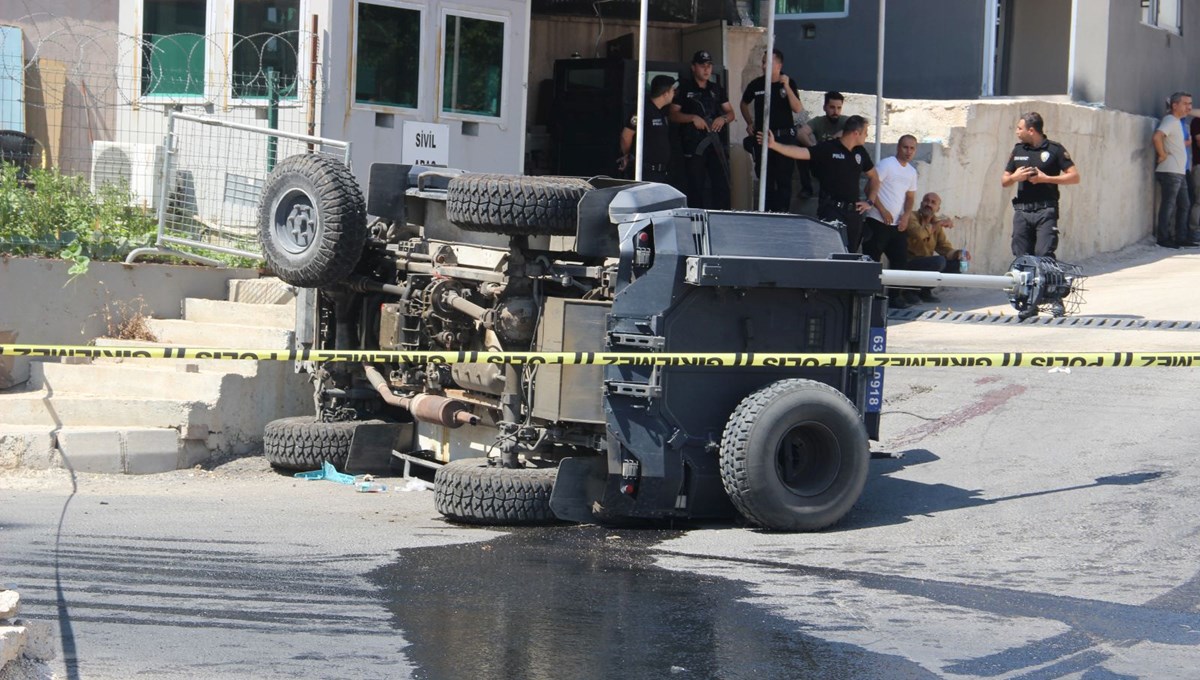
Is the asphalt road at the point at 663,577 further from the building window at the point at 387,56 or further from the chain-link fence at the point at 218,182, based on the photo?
the building window at the point at 387,56

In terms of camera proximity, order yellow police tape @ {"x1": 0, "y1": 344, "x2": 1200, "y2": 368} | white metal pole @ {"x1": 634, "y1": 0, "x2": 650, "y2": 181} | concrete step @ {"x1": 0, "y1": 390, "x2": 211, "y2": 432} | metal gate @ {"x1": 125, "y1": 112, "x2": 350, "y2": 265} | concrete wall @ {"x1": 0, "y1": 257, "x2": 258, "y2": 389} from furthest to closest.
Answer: white metal pole @ {"x1": 634, "y1": 0, "x2": 650, "y2": 181}, metal gate @ {"x1": 125, "y1": 112, "x2": 350, "y2": 265}, concrete wall @ {"x1": 0, "y1": 257, "x2": 258, "y2": 389}, concrete step @ {"x1": 0, "y1": 390, "x2": 211, "y2": 432}, yellow police tape @ {"x1": 0, "y1": 344, "x2": 1200, "y2": 368}

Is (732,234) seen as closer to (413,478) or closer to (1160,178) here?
(413,478)

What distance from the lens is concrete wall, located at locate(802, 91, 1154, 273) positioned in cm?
Answer: 1612

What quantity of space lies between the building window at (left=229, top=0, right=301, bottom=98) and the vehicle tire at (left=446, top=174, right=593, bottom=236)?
247 inches

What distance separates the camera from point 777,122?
14352mm

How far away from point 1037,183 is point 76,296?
8.68m

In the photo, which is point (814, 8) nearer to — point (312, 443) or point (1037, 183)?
point (1037, 183)

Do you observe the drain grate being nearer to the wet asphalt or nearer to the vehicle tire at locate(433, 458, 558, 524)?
the vehicle tire at locate(433, 458, 558, 524)

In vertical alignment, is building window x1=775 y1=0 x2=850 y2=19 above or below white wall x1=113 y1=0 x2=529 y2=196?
above

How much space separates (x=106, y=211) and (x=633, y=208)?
616 cm

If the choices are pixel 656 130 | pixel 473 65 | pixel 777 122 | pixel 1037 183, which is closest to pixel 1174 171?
pixel 1037 183

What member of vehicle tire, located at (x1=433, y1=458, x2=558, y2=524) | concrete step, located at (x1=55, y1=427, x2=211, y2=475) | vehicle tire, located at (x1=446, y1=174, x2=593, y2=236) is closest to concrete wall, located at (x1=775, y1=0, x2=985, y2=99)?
vehicle tire, located at (x1=446, y1=174, x2=593, y2=236)

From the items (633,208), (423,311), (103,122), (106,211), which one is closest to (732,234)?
(633,208)

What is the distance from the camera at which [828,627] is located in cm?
594
